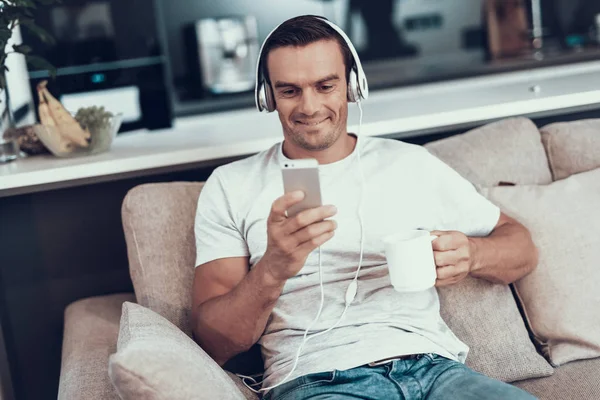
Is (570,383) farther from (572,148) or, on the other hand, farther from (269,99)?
(269,99)

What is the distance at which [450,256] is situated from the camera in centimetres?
165

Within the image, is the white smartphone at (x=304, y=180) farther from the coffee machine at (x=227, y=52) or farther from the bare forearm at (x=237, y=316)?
the coffee machine at (x=227, y=52)

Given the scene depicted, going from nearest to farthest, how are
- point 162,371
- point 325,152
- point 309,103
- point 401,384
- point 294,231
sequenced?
point 162,371, point 294,231, point 401,384, point 309,103, point 325,152

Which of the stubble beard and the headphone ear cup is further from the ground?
the headphone ear cup

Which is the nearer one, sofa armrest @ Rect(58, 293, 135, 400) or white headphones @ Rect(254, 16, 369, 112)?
sofa armrest @ Rect(58, 293, 135, 400)

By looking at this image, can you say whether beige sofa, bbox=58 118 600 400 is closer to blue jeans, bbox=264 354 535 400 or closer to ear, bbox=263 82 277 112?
blue jeans, bbox=264 354 535 400

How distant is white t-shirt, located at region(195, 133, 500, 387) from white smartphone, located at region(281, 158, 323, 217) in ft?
1.13

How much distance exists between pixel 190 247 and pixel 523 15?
326 cm

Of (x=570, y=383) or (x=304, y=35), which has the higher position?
(x=304, y=35)

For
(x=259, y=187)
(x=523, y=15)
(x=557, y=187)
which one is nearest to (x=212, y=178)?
(x=259, y=187)

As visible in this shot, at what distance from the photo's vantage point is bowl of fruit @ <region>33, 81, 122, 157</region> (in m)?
2.21

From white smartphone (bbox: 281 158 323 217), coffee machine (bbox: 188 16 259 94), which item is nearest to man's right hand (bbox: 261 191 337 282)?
white smartphone (bbox: 281 158 323 217)

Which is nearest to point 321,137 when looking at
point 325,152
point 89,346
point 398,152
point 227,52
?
point 325,152

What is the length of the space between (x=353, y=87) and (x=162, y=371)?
0.80 m
